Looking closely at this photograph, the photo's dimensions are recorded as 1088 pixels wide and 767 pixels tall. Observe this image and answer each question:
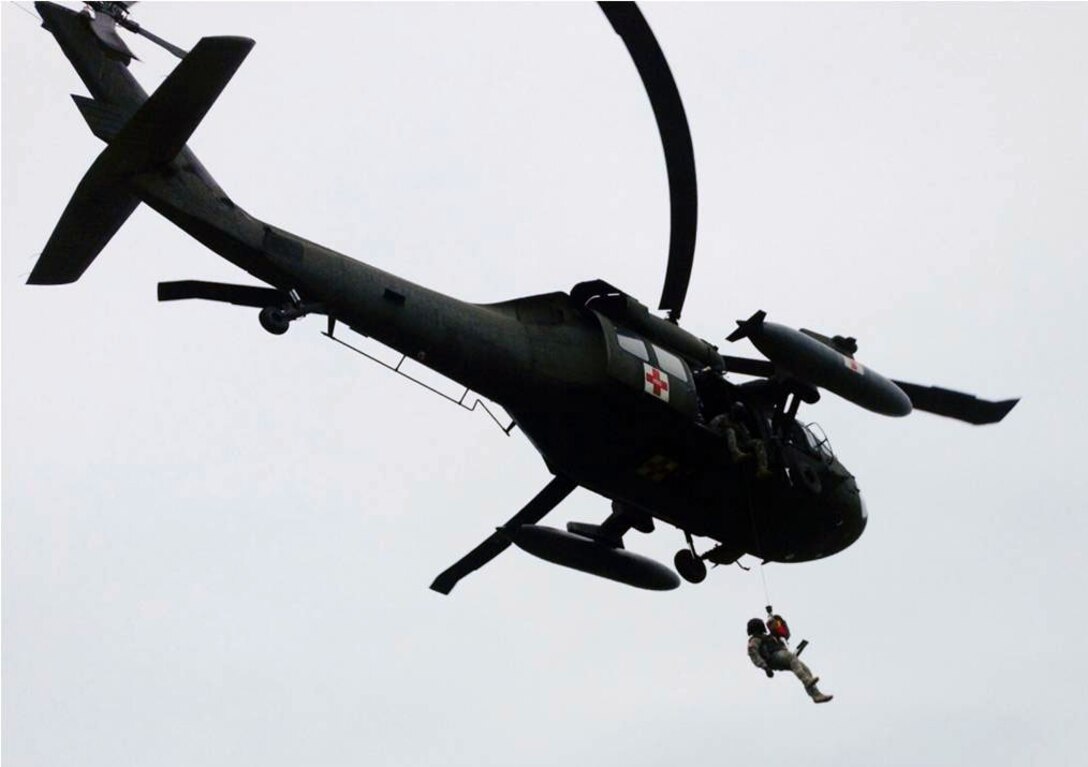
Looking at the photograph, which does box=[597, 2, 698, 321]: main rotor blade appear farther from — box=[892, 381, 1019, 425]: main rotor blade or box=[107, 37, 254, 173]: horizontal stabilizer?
box=[892, 381, 1019, 425]: main rotor blade

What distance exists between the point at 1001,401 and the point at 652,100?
8.48 metres

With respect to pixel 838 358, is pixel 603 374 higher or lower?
lower

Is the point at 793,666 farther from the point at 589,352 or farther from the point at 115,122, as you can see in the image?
the point at 115,122

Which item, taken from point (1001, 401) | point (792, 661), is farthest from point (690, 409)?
point (1001, 401)

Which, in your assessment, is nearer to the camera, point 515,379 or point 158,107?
point 158,107

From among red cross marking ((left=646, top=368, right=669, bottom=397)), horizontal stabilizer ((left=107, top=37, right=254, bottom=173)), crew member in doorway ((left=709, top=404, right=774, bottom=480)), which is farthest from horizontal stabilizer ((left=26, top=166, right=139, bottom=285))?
crew member in doorway ((left=709, top=404, right=774, bottom=480))

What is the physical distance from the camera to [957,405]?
72.6ft

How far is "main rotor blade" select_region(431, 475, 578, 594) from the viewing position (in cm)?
2067

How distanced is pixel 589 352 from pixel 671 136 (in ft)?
9.82

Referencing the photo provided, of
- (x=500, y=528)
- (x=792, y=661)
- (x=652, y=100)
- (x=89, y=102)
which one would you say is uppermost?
(x=652, y=100)

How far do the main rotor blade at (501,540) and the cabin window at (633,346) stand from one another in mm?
2257

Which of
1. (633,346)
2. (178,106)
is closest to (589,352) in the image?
(633,346)

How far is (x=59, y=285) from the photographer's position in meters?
17.5

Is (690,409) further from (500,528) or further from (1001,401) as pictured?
(1001,401)
